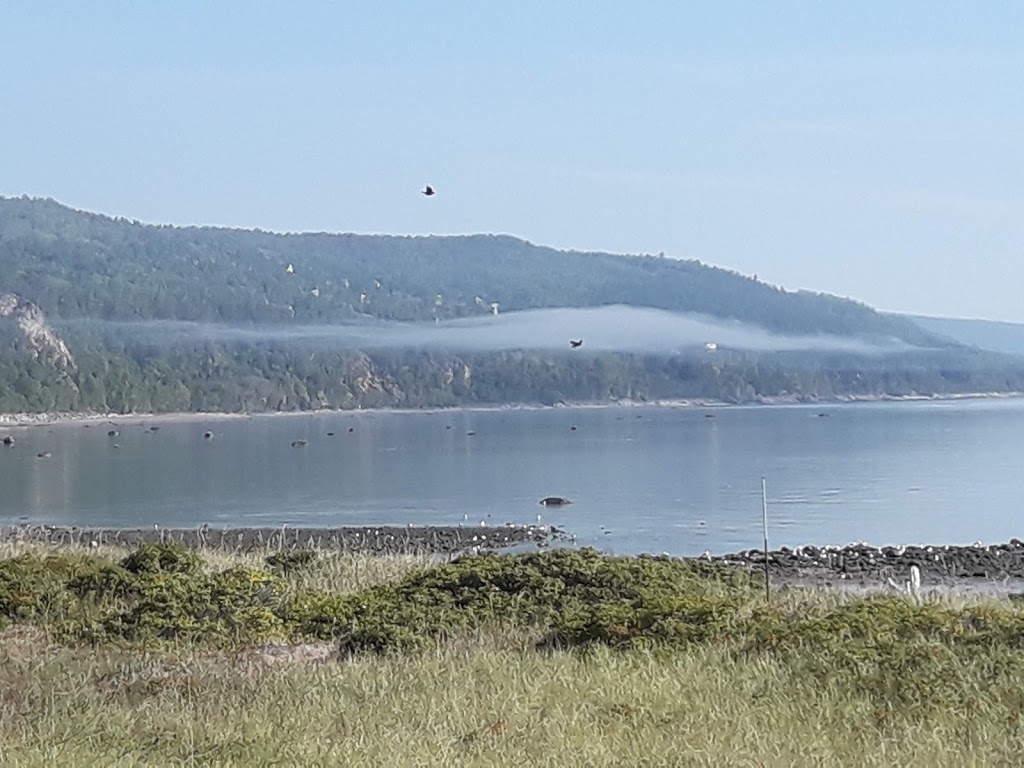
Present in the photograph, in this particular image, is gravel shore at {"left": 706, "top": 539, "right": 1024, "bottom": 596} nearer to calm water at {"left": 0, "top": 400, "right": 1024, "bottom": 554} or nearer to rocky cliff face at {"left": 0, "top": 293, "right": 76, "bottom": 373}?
calm water at {"left": 0, "top": 400, "right": 1024, "bottom": 554}

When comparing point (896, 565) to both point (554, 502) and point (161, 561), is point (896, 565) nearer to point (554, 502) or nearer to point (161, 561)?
point (161, 561)

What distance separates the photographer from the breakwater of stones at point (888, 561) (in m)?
31.2

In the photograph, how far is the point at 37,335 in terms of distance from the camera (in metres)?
161

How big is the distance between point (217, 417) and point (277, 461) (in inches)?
3503

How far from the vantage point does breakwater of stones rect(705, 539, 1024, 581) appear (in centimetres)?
3119

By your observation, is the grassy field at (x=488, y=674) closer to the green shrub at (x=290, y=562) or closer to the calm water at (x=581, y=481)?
the green shrub at (x=290, y=562)

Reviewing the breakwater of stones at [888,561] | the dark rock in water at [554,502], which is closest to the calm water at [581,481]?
the dark rock in water at [554,502]

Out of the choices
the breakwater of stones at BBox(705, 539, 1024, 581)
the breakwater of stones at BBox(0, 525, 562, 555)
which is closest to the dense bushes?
the breakwater of stones at BBox(705, 539, 1024, 581)

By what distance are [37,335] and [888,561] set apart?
140591mm

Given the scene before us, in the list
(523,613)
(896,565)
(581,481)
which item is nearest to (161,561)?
(523,613)

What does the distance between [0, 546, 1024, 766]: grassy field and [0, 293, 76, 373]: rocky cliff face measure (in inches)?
5972

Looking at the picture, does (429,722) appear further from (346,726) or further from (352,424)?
(352,424)

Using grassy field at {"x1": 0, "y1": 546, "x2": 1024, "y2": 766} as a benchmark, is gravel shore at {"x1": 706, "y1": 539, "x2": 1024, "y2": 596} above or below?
below

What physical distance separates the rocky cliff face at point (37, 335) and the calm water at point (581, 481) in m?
29.1
